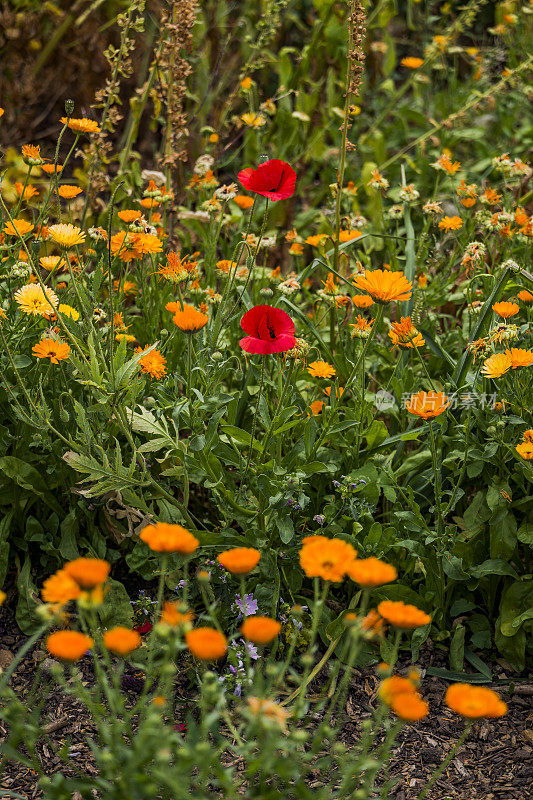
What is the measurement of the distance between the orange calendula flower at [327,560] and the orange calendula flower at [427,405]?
0.53 metres

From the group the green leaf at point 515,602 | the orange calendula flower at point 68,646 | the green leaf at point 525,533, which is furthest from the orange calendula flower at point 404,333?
the orange calendula flower at point 68,646

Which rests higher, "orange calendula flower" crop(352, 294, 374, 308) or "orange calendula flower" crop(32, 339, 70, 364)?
"orange calendula flower" crop(32, 339, 70, 364)

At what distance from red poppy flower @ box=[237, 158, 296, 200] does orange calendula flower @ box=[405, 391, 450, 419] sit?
51cm

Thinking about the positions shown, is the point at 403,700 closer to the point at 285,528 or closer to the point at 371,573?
the point at 371,573

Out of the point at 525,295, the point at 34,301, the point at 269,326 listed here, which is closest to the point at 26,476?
the point at 34,301

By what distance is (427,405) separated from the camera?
5.62ft

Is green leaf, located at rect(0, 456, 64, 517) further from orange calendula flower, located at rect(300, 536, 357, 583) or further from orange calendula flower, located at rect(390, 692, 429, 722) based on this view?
orange calendula flower, located at rect(390, 692, 429, 722)

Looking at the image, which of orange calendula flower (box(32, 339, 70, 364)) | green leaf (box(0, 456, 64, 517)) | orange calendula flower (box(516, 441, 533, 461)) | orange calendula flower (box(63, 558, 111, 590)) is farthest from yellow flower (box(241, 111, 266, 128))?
orange calendula flower (box(63, 558, 111, 590))

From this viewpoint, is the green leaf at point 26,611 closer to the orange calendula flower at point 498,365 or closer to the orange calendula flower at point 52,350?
the orange calendula flower at point 52,350

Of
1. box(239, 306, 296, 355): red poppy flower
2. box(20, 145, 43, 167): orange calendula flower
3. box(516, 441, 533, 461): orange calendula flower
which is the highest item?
box(20, 145, 43, 167): orange calendula flower

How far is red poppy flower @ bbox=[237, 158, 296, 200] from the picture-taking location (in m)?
1.69

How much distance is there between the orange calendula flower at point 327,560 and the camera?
1164 mm

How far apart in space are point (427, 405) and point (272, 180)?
A: 571 millimetres

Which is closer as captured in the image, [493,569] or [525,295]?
[493,569]
